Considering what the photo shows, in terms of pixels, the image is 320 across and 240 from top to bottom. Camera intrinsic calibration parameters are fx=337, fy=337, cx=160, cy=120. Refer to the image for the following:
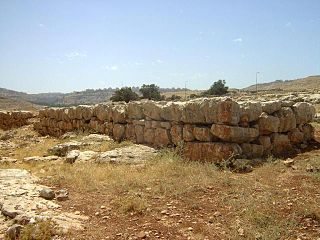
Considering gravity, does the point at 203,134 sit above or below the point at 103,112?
below

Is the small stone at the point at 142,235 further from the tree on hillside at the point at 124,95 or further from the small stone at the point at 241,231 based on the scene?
the tree on hillside at the point at 124,95

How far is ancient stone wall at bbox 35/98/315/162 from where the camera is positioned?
30.4ft

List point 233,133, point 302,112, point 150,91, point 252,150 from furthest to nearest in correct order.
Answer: point 150,91, point 302,112, point 252,150, point 233,133

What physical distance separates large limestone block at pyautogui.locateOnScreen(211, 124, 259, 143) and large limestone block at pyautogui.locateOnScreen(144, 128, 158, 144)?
256 centimetres

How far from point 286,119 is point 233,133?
2.10 metres

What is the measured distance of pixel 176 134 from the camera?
1036cm

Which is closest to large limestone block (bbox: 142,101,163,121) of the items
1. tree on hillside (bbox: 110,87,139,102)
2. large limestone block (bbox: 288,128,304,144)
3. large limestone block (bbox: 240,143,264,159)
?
large limestone block (bbox: 240,143,264,159)

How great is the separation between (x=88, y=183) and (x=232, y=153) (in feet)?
12.4

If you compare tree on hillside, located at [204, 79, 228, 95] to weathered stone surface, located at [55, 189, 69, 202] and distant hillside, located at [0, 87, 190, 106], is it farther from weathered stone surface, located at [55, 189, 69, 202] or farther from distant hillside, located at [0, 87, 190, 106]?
distant hillside, located at [0, 87, 190, 106]

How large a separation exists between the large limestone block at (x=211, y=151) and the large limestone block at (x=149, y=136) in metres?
1.79

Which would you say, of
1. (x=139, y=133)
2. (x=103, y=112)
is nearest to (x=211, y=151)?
(x=139, y=133)

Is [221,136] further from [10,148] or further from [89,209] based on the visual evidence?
[10,148]

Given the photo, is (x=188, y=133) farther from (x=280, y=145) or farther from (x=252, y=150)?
(x=280, y=145)

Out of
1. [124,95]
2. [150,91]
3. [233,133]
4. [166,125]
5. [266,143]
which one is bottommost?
[266,143]
